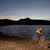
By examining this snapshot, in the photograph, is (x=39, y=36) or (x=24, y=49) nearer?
(x=24, y=49)

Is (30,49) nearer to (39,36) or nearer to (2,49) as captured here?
(2,49)

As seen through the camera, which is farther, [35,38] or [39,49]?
[35,38]

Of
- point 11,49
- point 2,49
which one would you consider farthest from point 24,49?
point 2,49

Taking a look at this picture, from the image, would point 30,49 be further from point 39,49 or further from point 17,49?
point 17,49

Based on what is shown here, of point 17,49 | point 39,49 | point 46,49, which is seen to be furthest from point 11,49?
point 46,49

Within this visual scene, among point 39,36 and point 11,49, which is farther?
point 39,36

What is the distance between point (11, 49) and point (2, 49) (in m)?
0.95

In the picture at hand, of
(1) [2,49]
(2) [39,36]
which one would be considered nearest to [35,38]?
(2) [39,36]

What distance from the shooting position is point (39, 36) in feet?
35.9

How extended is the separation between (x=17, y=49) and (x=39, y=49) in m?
2.41

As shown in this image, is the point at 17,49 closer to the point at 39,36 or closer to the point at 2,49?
the point at 2,49

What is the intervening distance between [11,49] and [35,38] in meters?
5.77

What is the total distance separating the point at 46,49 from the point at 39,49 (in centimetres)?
82

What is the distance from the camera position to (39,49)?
689 cm
